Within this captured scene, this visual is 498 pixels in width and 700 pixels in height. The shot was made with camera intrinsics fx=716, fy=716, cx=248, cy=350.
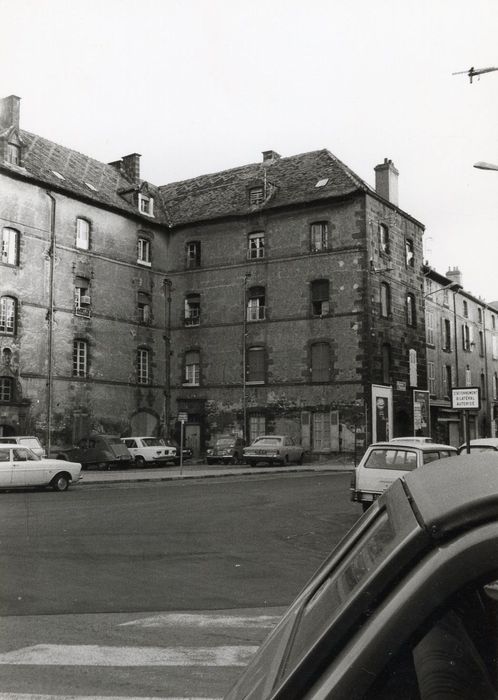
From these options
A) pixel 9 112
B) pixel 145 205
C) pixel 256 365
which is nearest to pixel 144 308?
pixel 145 205

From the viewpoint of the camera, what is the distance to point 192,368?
135 feet

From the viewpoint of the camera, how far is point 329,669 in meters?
1.32

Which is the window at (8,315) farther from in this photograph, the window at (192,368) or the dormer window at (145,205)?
the window at (192,368)

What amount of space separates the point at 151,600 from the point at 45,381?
28.1 m

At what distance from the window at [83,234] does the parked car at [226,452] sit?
1208cm

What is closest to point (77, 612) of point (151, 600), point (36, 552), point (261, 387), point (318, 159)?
point (151, 600)

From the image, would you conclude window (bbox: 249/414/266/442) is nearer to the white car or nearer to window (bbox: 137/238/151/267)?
window (bbox: 137/238/151/267)

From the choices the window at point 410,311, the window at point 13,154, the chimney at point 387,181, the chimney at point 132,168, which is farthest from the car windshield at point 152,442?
the chimney at point 387,181

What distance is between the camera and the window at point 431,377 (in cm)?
4556

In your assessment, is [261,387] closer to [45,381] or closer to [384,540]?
[45,381]

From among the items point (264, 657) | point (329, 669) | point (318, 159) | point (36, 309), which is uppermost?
point (318, 159)

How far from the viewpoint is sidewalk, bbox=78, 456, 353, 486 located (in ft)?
82.1

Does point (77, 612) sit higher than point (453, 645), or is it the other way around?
point (453, 645)

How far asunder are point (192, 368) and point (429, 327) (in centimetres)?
1584
